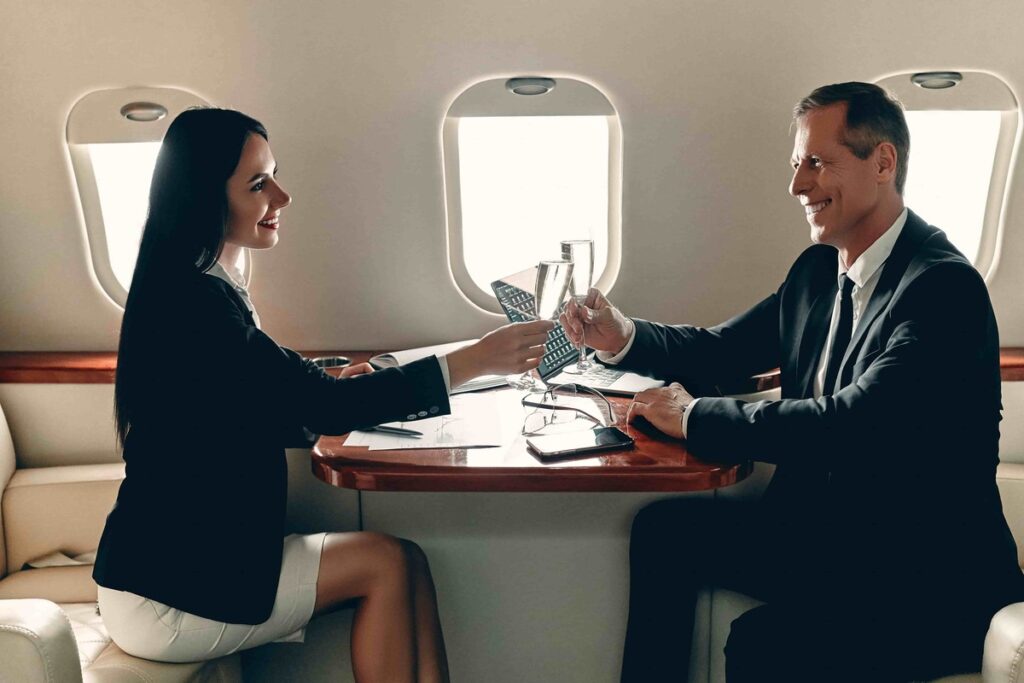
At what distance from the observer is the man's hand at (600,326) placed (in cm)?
208

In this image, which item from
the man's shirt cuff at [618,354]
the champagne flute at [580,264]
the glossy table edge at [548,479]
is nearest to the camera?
the glossy table edge at [548,479]

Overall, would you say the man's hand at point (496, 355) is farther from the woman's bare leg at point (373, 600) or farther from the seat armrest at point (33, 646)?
the seat armrest at point (33, 646)

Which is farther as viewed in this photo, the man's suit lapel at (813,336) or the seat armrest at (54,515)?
the seat armrest at (54,515)

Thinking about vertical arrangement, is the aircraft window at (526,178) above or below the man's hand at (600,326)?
above

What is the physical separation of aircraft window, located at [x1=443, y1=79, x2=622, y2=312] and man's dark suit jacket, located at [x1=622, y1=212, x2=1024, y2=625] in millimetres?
1021

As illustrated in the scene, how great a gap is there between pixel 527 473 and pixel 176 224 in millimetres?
835

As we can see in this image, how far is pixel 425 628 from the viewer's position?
6.42 ft

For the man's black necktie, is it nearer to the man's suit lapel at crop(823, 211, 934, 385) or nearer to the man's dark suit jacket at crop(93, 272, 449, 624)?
the man's suit lapel at crop(823, 211, 934, 385)

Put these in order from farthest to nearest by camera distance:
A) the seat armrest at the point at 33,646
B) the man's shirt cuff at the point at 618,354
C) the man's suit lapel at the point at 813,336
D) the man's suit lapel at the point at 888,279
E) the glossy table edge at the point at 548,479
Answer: the man's shirt cuff at the point at 618,354 < the man's suit lapel at the point at 813,336 < the man's suit lapel at the point at 888,279 < the glossy table edge at the point at 548,479 < the seat armrest at the point at 33,646

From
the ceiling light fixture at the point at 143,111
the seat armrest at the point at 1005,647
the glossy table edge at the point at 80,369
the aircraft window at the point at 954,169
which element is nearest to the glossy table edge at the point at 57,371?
the glossy table edge at the point at 80,369

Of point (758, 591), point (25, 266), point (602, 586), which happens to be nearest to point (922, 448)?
point (758, 591)

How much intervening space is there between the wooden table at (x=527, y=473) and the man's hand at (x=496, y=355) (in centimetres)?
19

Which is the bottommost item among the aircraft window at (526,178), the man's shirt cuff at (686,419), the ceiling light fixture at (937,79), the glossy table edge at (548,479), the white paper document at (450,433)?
the glossy table edge at (548,479)

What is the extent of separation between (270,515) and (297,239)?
110cm
